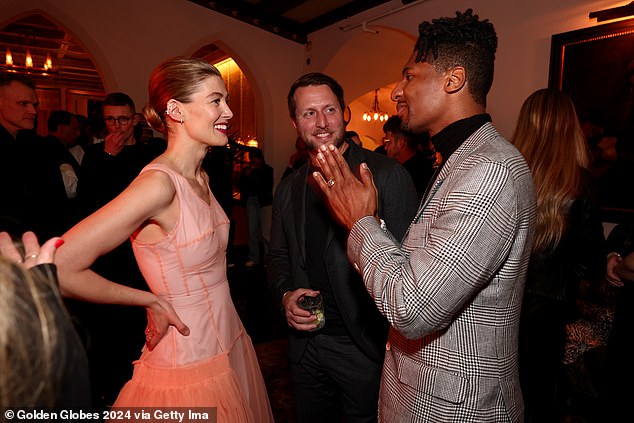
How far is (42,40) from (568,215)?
10540mm

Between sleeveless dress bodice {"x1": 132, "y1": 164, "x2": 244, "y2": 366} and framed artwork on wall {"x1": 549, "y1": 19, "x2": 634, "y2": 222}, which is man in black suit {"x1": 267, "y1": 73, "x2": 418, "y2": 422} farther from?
framed artwork on wall {"x1": 549, "y1": 19, "x2": 634, "y2": 222}

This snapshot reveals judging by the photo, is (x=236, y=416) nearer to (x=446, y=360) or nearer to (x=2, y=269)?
(x=446, y=360)

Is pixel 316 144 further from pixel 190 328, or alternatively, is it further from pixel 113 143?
pixel 113 143

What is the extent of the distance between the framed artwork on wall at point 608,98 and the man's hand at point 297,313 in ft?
9.51

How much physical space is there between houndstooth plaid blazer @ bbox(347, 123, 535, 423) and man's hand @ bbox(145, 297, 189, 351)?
2.14ft

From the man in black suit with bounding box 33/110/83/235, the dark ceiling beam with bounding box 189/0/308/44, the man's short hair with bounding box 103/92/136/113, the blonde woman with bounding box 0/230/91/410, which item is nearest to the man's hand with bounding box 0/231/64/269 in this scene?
the blonde woman with bounding box 0/230/91/410

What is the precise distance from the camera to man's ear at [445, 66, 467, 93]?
1131mm

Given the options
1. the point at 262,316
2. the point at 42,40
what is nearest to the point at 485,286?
the point at 262,316

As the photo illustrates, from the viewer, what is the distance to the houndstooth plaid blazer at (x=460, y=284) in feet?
2.92

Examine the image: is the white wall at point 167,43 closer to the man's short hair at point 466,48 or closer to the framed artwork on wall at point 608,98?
the framed artwork on wall at point 608,98

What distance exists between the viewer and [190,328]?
1.42 metres

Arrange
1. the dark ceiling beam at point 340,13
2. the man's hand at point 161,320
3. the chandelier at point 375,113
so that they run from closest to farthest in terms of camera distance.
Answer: the man's hand at point 161,320
the dark ceiling beam at point 340,13
the chandelier at point 375,113

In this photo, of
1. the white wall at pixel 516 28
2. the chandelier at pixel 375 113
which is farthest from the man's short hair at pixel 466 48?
the chandelier at pixel 375 113

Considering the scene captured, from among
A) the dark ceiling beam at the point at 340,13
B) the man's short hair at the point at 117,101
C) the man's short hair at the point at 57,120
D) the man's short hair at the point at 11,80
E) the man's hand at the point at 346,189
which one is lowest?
the man's hand at the point at 346,189
